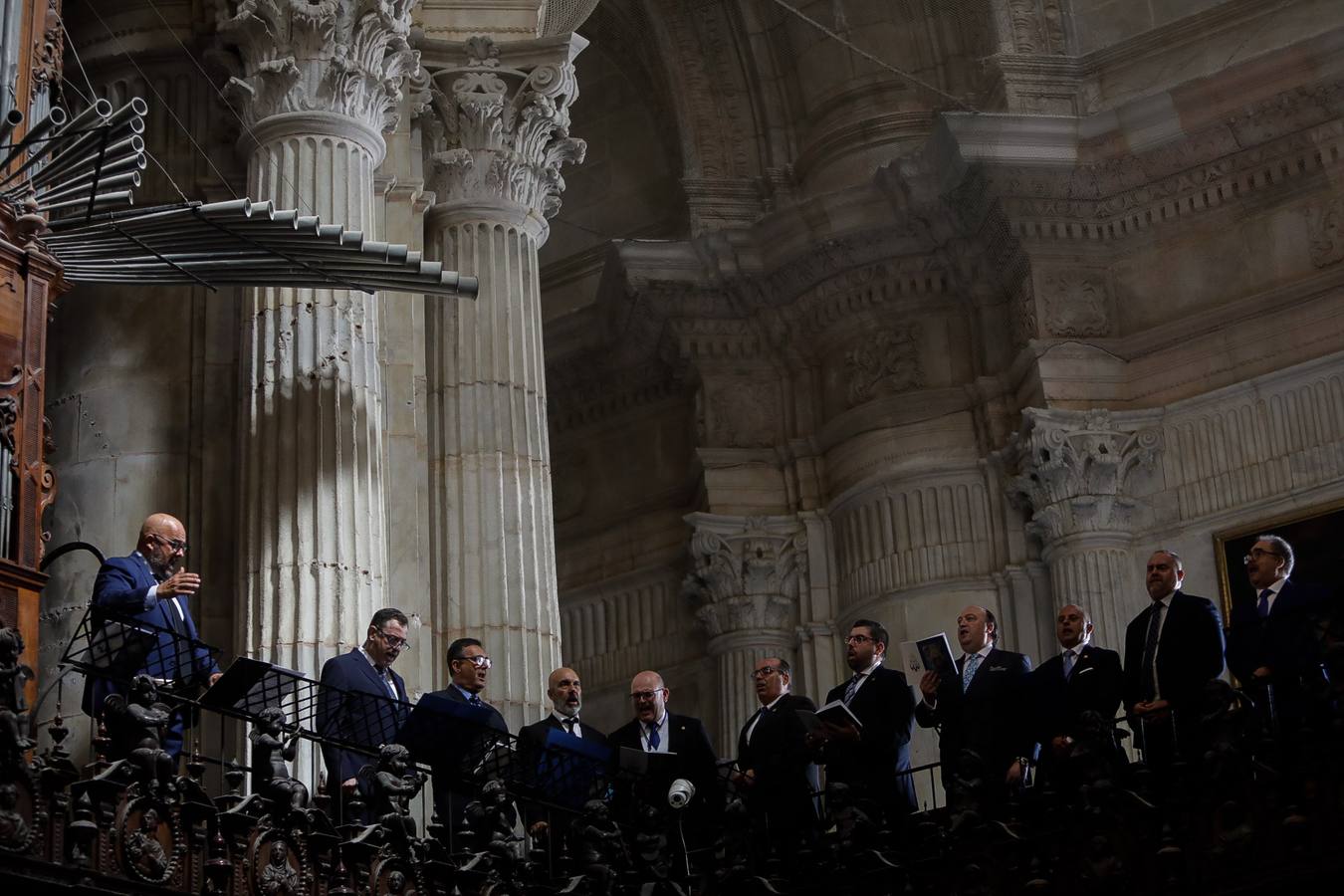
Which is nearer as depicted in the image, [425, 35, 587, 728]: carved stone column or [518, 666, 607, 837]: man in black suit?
[518, 666, 607, 837]: man in black suit

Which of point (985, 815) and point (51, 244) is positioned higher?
point (51, 244)

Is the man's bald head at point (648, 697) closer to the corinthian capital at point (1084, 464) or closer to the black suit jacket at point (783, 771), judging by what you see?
the black suit jacket at point (783, 771)

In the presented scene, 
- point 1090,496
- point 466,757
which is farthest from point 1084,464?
point 466,757

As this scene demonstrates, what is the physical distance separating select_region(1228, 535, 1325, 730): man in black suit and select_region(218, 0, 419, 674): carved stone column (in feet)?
16.1

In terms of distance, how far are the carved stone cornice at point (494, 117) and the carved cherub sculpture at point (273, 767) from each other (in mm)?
6114

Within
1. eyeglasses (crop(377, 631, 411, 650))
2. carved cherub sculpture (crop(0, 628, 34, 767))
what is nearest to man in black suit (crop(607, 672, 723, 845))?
eyeglasses (crop(377, 631, 411, 650))

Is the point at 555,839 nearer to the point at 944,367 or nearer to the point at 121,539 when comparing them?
the point at 121,539

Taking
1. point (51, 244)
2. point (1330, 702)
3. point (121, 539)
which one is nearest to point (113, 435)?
point (121, 539)

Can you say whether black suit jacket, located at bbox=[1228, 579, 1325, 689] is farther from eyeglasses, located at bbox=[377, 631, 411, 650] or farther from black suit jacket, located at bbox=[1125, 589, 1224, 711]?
eyeglasses, located at bbox=[377, 631, 411, 650]

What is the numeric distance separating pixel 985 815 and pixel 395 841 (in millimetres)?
2996

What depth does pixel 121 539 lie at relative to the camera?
1462 cm

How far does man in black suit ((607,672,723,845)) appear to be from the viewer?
13156 mm

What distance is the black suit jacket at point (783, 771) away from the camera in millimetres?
12992

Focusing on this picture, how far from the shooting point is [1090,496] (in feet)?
65.5
